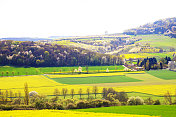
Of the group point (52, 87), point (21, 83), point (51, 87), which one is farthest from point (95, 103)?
point (21, 83)

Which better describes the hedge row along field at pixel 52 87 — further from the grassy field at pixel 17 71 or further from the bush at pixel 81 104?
the bush at pixel 81 104

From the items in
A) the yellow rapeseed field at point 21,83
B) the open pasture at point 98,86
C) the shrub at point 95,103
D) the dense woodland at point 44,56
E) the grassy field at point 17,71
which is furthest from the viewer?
the dense woodland at point 44,56

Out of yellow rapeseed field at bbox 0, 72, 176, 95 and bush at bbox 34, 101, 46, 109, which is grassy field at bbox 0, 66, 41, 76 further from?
bush at bbox 34, 101, 46, 109

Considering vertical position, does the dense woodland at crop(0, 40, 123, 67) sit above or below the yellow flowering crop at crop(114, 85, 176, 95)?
A: above

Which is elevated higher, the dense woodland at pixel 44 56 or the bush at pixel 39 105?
the dense woodland at pixel 44 56

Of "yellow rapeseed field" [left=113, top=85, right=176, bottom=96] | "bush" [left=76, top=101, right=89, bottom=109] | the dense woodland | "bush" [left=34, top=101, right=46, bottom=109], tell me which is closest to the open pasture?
"yellow rapeseed field" [left=113, top=85, right=176, bottom=96]

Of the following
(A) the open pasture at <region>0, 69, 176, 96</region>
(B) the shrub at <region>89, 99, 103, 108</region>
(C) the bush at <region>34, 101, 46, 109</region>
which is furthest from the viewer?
(A) the open pasture at <region>0, 69, 176, 96</region>

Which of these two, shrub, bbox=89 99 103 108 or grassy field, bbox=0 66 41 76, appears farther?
grassy field, bbox=0 66 41 76

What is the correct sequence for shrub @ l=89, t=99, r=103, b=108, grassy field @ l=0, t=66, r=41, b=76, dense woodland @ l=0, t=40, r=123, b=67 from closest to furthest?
shrub @ l=89, t=99, r=103, b=108
grassy field @ l=0, t=66, r=41, b=76
dense woodland @ l=0, t=40, r=123, b=67

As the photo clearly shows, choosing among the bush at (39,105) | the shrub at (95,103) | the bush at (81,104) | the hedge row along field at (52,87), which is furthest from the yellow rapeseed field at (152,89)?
the bush at (39,105)

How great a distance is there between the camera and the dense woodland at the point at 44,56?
143462mm

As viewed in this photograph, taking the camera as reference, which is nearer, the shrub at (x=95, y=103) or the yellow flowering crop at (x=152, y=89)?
the shrub at (x=95, y=103)

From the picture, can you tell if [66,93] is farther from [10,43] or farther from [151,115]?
[10,43]

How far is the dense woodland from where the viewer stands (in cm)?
14346
